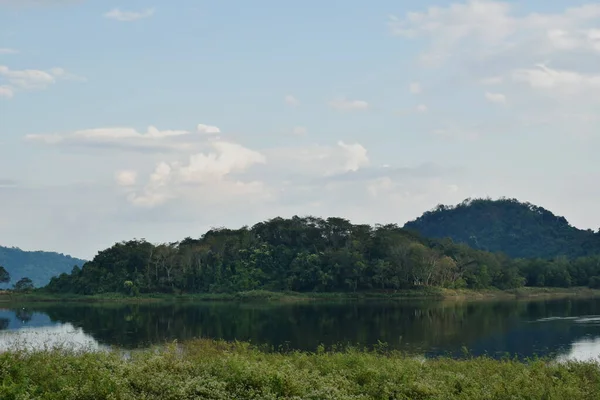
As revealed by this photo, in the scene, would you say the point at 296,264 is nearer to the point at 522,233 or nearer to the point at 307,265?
the point at 307,265

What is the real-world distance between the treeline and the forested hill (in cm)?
4318

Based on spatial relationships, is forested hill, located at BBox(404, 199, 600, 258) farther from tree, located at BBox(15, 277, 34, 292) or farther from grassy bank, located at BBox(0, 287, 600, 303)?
tree, located at BBox(15, 277, 34, 292)

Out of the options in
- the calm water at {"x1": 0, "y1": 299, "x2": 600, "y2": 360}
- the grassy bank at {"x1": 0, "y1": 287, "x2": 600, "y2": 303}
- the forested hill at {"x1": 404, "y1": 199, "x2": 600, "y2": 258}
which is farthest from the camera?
the forested hill at {"x1": 404, "y1": 199, "x2": 600, "y2": 258}

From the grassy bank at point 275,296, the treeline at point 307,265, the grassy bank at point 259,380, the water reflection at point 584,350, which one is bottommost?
the grassy bank at point 275,296

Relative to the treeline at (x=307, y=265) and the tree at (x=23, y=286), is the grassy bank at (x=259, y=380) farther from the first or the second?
the tree at (x=23, y=286)

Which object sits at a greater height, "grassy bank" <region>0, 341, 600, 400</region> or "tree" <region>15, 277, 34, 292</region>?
"grassy bank" <region>0, 341, 600, 400</region>

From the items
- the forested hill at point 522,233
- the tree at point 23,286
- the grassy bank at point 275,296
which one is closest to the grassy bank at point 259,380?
the grassy bank at point 275,296

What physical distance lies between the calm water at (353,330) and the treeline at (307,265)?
2787cm

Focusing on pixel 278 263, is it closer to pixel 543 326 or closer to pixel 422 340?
pixel 543 326

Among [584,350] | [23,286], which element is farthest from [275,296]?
[584,350]

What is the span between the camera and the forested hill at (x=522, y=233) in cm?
14225

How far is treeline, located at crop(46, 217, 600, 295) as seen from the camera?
88.4 meters

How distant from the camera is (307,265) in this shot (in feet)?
296

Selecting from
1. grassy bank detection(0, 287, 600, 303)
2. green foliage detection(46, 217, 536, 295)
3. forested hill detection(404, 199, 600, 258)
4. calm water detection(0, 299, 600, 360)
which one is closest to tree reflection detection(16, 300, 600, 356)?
calm water detection(0, 299, 600, 360)
